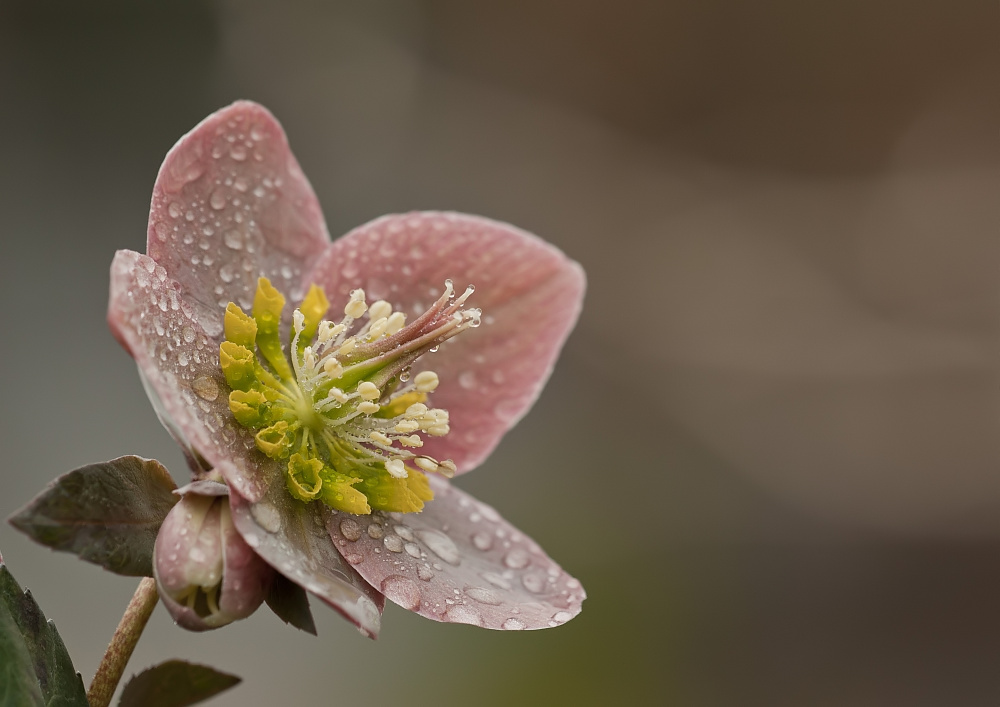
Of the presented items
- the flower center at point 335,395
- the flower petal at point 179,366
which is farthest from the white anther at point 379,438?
the flower petal at point 179,366

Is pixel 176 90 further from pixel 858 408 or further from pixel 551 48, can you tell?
pixel 858 408

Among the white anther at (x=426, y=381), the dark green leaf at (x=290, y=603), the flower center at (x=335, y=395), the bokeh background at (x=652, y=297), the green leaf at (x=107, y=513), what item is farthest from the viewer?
the bokeh background at (x=652, y=297)

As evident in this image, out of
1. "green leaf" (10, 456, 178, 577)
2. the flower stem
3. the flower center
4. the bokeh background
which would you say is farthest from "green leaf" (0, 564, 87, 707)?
the bokeh background

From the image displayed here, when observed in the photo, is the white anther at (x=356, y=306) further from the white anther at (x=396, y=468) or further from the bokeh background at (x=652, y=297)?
the bokeh background at (x=652, y=297)

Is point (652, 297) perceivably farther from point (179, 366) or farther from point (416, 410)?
point (179, 366)

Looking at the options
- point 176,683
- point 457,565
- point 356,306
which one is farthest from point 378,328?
point 176,683

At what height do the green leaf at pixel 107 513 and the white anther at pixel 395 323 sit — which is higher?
the white anther at pixel 395 323

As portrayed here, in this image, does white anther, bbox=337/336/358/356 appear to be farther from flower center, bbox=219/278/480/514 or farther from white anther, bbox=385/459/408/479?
white anther, bbox=385/459/408/479
